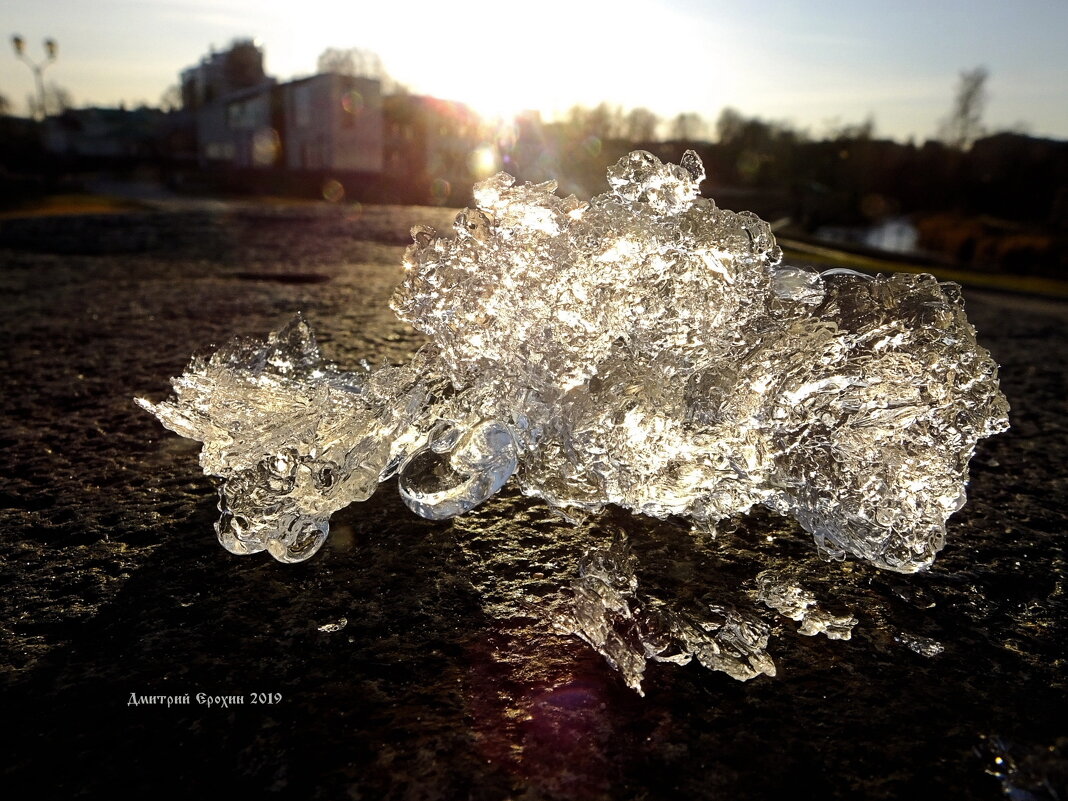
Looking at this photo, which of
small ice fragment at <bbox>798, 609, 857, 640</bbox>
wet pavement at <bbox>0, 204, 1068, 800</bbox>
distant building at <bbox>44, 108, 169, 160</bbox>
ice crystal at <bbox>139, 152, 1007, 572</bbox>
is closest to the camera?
wet pavement at <bbox>0, 204, 1068, 800</bbox>

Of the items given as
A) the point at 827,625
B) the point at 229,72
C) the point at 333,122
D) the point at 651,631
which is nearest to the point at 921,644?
the point at 827,625

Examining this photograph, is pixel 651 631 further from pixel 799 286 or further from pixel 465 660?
pixel 799 286

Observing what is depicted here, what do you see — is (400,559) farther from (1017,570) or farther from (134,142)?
(134,142)

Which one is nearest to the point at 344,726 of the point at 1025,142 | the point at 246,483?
the point at 246,483

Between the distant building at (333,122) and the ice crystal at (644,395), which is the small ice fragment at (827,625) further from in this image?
the distant building at (333,122)

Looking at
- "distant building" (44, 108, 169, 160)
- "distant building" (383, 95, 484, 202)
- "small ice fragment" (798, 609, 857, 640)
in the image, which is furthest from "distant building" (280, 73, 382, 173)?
"small ice fragment" (798, 609, 857, 640)

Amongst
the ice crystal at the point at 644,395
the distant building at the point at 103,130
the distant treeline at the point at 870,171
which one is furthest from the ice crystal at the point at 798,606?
the distant building at the point at 103,130

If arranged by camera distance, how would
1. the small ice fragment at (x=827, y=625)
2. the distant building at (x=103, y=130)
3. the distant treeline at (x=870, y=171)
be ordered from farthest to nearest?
the distant building at (x=103, y=130) < the distant treeline at (x=870, y=171) < the small ice fragment at (x=827, y=625)

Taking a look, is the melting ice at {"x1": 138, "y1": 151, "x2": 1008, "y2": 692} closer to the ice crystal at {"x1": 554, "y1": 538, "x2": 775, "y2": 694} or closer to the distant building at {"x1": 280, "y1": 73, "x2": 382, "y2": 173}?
the ice crystal at {"x1": 554, "y1": 538, "x2": 775, "y2": 694}
